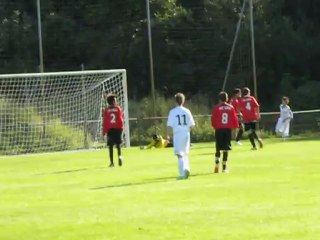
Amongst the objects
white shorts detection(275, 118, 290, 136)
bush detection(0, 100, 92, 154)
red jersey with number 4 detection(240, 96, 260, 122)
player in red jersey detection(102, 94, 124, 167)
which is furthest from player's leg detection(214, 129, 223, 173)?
white shorts detection(275, 118, 290, 136)

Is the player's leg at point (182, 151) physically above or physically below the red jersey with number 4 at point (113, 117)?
below

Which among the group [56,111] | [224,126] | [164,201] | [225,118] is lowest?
[164,201]

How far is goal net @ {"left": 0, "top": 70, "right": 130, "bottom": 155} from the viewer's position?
33.2 meters

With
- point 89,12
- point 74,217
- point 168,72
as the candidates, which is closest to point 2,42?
point 89,12

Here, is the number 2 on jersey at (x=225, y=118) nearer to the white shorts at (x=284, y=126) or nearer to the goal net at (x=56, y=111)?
the goal net at (x=56, y=111)

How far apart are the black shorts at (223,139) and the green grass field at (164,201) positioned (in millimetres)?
620

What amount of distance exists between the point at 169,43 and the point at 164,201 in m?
40.4

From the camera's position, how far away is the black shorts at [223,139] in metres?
19.7

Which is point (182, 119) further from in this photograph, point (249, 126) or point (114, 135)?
point (249, 126)

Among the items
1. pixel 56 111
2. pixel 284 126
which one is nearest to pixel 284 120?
pixel 284 126

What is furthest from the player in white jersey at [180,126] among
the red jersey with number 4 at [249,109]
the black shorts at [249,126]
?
the red jersey with number 4 at [249,109]

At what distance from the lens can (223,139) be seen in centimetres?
1986

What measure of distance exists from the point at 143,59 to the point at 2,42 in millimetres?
8904

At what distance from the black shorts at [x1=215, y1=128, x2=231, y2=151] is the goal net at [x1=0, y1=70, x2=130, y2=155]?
13.3 m
